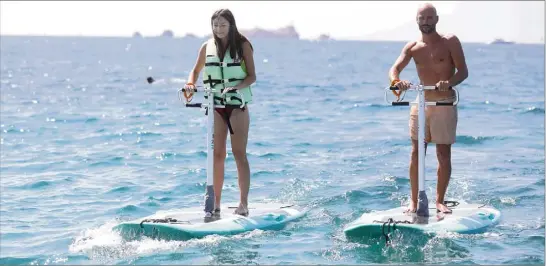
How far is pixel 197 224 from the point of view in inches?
413

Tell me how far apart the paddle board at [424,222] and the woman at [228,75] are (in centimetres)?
152

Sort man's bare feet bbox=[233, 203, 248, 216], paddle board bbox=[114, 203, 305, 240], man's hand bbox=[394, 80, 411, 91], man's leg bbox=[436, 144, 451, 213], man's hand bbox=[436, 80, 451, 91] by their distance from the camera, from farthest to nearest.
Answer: man's bare feet bbox=[233, 203, 248, 216] → man's leg bbox=[436, 144, 451, 213] → paddle board bbox=[114, 203, 305, 240] → man's hand bbox=[436, 80, 451, 91] → man's hand bbox=[394, 80, 411, 91]

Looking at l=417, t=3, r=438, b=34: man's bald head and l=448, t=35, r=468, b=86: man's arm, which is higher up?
l=417, t=3, r=438, b=34: man's bald head

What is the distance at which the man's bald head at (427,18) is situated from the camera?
10203 mm

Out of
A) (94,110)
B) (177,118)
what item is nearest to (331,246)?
(177,118)

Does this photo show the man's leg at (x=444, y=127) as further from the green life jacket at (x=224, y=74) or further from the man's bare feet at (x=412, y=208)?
the green life jacket at (x=224, y=74)

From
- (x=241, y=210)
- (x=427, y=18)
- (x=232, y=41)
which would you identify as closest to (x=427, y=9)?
(x=427, y=18)

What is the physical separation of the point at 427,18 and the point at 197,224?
3166mm

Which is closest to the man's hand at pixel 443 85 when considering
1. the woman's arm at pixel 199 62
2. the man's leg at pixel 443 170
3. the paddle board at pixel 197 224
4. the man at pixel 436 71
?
the man at pixel 436 71

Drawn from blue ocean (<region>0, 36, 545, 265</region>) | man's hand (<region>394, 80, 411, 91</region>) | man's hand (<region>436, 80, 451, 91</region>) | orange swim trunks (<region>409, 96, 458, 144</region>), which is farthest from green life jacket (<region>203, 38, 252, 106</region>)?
man's hand (<region>436, 80, 451, 91</region>)

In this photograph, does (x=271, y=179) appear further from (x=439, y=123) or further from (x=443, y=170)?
(x=439, y=123)

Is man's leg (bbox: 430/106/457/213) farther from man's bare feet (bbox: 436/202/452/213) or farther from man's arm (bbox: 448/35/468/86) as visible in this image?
man's bare feet (bbox: 436/202/452/213)

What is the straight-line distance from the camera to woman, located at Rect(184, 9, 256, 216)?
10492 millimetres

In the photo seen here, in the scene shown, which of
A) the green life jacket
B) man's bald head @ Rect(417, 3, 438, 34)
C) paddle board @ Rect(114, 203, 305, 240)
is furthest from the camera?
the green life jacket
